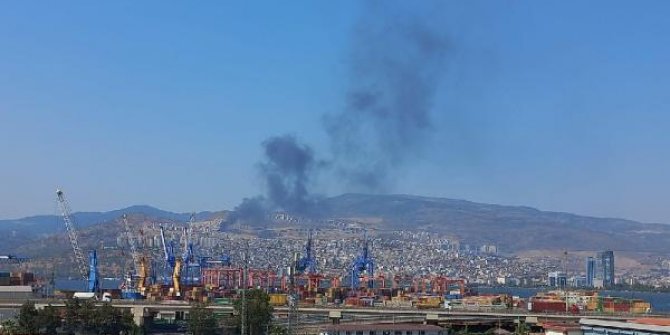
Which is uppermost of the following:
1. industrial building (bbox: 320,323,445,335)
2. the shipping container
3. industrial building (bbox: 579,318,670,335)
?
industrial building (bbox: 579,318,670,335)

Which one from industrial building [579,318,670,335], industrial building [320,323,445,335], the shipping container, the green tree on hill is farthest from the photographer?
the shipping container

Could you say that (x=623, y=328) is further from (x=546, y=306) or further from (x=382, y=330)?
(x=546, y=306)

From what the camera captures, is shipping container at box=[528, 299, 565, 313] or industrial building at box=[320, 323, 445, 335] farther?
shipping container at box=[528, 299, 565, 313]

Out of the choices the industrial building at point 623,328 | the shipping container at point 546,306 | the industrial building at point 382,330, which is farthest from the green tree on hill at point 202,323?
the shipping container at point 546,306

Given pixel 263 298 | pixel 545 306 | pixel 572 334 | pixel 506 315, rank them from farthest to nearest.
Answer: pixel 545 306 → pixel 506 315 → pixel 263 298 → pixel 572 334

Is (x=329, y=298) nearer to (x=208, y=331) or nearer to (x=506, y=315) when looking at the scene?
(x=506, y=315)

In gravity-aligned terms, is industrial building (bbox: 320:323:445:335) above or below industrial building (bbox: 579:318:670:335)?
below

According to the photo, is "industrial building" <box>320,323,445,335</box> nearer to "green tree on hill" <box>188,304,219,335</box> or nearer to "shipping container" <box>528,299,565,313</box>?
"green tree on hill" <box>188,304,219,335</box>

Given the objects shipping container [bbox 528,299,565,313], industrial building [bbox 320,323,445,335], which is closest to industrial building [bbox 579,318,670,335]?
industrial building [bbox 320,323,445,335]

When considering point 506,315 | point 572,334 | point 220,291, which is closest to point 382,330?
point 572,334

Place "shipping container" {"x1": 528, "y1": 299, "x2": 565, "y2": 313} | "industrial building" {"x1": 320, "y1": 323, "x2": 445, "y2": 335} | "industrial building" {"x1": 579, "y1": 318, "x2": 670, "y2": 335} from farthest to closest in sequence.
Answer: "shipping container" {"x1": 528, "y1": 299, "x2": 565, "y2": 313}
"industrial building" {"x1": 320, "y1": 323, "x2": 445, "y2": 335}
"industrial building" {"x1": 579, "y1": 318, "x2": 670, "y2": 335}

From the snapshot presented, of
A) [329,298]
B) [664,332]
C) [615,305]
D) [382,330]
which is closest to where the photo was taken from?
[664,332]
